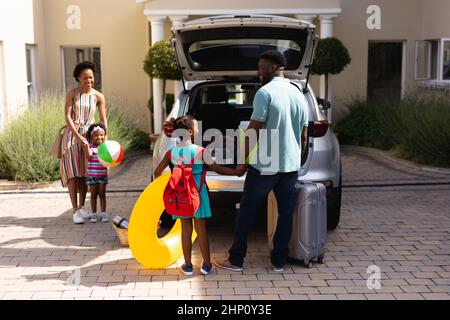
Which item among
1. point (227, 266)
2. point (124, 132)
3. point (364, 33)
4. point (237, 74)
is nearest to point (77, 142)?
point (237, 74)

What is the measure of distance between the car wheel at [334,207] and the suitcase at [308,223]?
76cm

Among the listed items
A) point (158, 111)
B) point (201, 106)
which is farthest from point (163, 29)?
point (201, 106)

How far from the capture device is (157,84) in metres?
12.8

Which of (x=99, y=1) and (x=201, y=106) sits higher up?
(x=99, y=1)

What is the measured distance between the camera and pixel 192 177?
5.07m

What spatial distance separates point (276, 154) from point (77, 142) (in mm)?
2789

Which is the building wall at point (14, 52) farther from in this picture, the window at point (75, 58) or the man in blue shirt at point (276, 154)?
the man in blue shirt at point (276, 154)

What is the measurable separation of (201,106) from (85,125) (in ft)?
4.61

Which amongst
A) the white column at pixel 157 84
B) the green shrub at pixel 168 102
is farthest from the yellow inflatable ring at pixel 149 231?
the green shrub at pixel 168 102

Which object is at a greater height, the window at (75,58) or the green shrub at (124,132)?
the window at (75,58)

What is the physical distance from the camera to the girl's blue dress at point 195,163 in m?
5.05

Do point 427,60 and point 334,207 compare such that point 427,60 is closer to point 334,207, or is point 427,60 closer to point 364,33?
point 364,33

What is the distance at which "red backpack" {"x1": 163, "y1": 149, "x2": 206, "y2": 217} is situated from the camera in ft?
16.4
